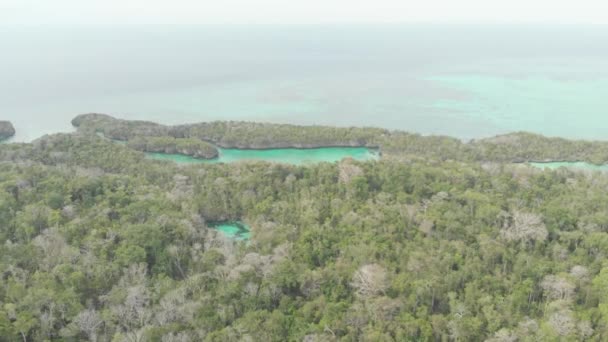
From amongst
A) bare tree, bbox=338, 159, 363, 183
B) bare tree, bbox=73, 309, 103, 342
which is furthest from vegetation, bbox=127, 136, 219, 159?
bare tree, bbox=73, 309, 103, 342

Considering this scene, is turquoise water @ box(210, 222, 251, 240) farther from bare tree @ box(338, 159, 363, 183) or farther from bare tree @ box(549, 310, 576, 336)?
bare tree @ box(549, 310, 576, 336)

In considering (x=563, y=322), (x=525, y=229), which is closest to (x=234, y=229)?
(x=525, y=229)

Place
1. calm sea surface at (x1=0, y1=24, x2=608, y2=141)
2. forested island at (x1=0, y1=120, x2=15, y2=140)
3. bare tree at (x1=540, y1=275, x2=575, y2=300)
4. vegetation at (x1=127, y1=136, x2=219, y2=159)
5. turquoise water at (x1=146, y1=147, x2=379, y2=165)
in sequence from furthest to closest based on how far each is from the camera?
1. calm sea surface at (x1=0, y1=24, x2=608, y2=141)
2. forested island at (x1=0, y1=120, x2=15, y2=140)
3. turquoise water at (x1=146, y1=147, x2=379, y2=165)
4. vegetation at (x1=127, y1=136, x2=219, y2=159)
5. bare tree at (x1=540, y1=275, x2=575, y2=300)

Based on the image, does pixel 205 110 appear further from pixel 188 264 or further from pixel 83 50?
pixel 83 50

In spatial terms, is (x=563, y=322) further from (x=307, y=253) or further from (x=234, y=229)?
(x=234, y=229)

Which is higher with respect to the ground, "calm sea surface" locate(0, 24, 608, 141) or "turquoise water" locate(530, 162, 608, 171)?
"calm sea surface" locate(0, 24, 608, 141)

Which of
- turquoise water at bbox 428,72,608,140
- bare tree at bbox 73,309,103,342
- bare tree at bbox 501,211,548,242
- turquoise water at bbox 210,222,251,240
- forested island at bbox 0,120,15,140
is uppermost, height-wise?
turquoise water at bbox 428,72,608,140
